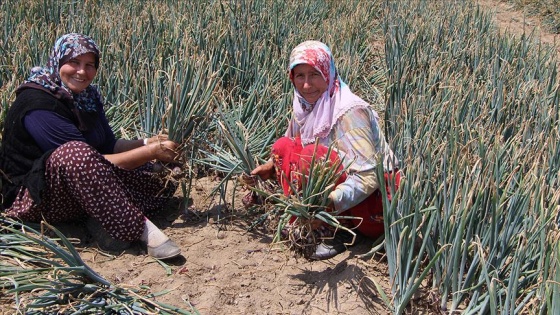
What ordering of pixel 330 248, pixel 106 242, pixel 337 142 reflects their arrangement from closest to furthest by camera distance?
1. pixel 337 142
2. pixel 330 248
3. pixel 106 242

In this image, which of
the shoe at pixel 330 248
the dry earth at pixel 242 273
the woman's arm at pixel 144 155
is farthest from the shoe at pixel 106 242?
the shoe at pixel 330 248

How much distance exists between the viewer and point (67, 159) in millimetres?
2354

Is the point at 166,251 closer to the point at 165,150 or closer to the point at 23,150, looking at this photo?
→ the point at 165,150

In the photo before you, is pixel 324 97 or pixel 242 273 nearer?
pixel 242 273

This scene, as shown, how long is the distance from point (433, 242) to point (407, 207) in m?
0.16

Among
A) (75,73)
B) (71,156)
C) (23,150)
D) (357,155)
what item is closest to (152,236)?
(71,156)

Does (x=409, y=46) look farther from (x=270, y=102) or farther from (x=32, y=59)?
(x=32, y=59)

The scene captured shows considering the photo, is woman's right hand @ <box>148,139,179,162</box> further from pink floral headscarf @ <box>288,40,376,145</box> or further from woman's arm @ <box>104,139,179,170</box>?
pink floral headscarf @ <box>288,40,376,145</box>

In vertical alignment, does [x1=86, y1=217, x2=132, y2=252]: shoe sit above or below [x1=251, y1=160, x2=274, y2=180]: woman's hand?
below

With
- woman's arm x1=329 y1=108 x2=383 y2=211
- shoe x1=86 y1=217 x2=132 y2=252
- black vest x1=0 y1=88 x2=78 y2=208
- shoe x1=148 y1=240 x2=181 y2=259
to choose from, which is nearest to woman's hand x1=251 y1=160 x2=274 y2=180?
woman's arm x1=329 y1=108 x2=383 y2=211

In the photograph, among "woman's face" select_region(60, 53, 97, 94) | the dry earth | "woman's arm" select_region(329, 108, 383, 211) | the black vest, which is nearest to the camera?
the dry earth

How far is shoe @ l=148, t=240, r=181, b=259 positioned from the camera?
2.44 metres

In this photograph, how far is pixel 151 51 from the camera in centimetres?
371

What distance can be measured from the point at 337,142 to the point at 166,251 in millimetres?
765
